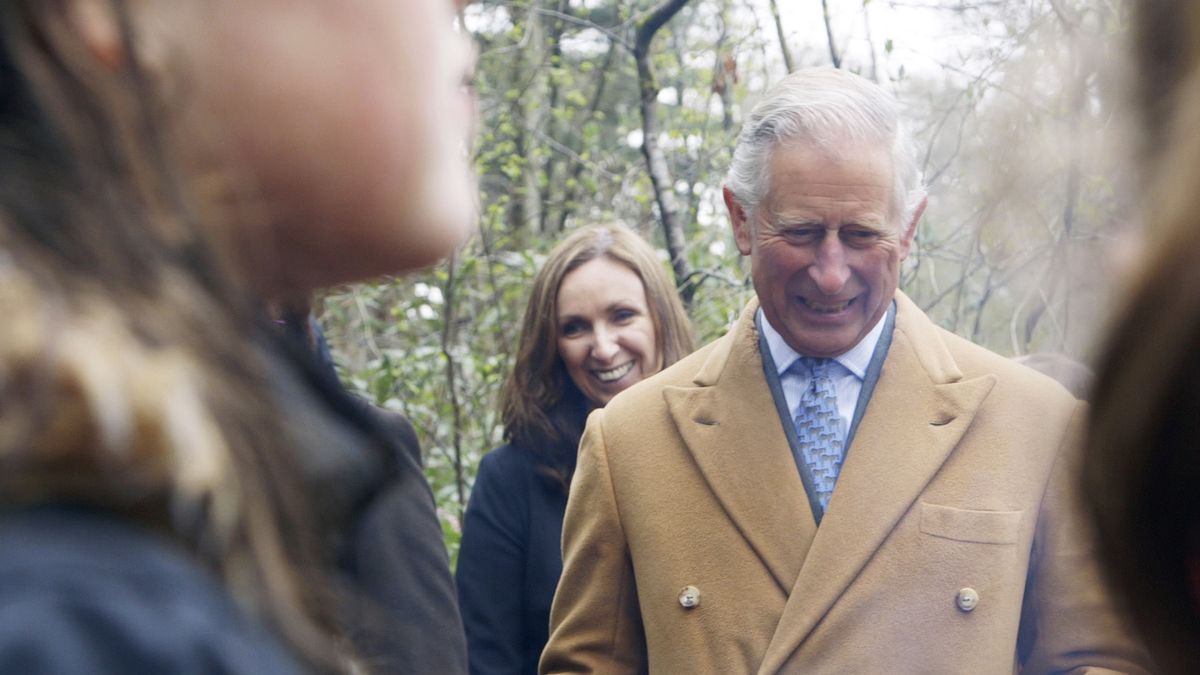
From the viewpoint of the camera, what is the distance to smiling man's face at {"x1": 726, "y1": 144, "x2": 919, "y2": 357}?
109 inches

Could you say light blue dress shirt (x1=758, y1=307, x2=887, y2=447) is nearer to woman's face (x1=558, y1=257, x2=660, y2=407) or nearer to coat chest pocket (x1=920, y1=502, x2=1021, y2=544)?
coat chest pocket (x1=920, y1=502, x2=1021, y2=544)

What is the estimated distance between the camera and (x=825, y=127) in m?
2.80

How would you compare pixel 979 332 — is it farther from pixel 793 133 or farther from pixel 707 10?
pixel 793 133

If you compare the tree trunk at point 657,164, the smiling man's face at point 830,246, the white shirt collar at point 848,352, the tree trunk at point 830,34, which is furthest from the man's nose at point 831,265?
the tree trunk at point 657,164

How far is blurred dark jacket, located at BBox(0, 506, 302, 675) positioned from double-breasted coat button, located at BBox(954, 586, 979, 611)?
→ 204 cm

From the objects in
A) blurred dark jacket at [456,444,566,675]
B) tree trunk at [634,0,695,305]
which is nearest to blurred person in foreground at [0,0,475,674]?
blurred dark jacket at [456,444,566,675]

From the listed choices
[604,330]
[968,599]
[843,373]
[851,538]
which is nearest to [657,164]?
[604,330]

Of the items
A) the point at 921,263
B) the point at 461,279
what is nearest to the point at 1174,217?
the point at 921,263

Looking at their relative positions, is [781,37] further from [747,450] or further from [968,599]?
[968,599]

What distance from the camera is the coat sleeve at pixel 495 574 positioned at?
3604 millimetres

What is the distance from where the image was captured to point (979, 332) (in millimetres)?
5254

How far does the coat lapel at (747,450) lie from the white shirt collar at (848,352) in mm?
40

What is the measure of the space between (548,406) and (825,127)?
60.3 inches

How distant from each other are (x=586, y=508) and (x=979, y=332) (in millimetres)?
3000
